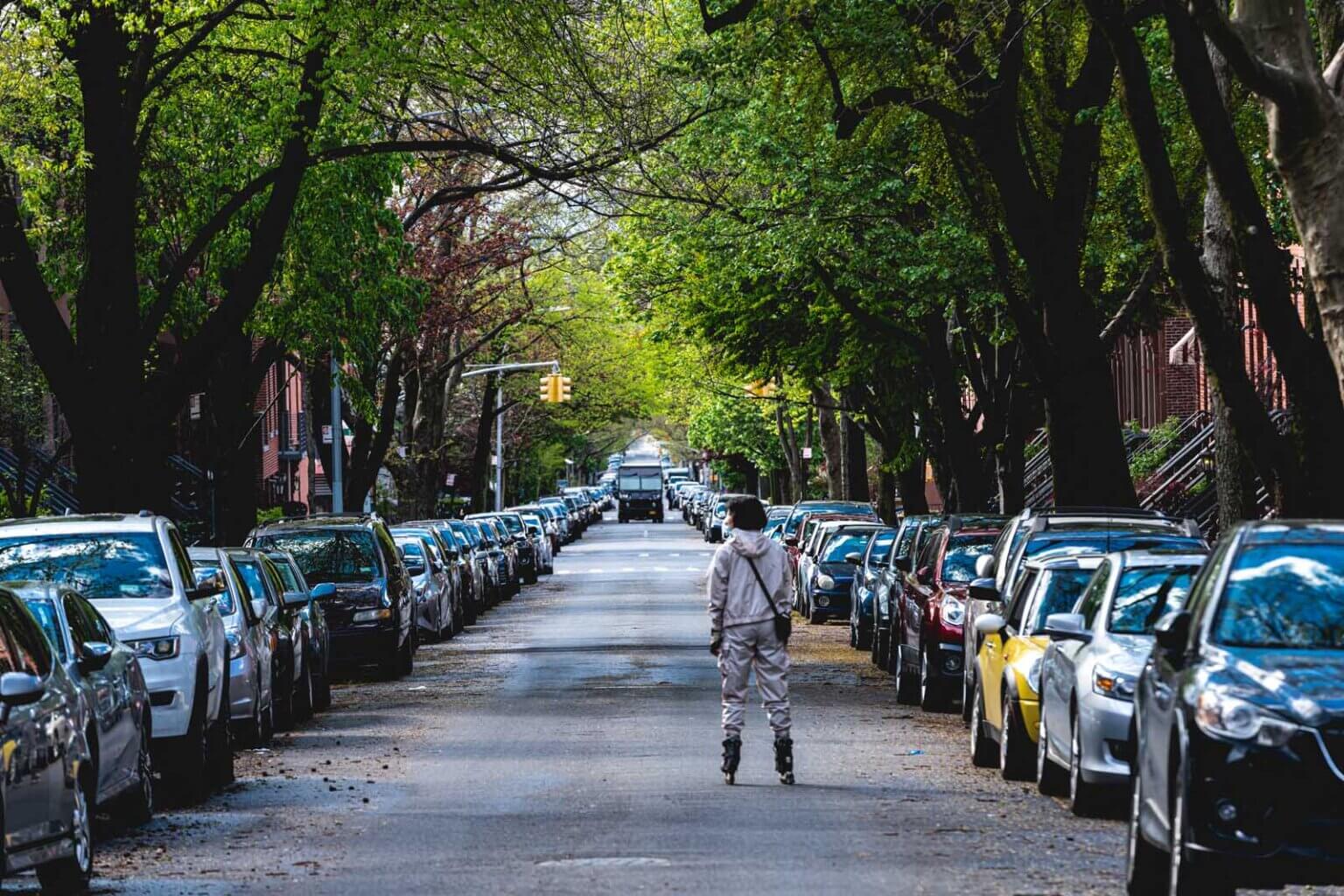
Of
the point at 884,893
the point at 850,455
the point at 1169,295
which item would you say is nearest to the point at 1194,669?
the point at 884,893

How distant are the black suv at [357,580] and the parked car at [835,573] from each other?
33.3 ft

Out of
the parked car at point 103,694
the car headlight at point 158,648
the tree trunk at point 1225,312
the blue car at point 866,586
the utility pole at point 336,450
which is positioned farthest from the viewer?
the utility pole at point 336,450

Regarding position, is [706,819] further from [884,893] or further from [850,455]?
[850,455]

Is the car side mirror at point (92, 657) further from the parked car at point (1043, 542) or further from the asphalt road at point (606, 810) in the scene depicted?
the parked car at point (1043, 542)

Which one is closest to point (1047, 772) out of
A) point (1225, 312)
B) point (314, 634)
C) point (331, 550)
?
point (1225, 312)

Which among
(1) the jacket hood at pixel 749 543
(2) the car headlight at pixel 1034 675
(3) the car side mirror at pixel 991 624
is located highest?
(1) the jacket hood at pixel 749 543

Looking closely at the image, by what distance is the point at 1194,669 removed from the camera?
9133mm

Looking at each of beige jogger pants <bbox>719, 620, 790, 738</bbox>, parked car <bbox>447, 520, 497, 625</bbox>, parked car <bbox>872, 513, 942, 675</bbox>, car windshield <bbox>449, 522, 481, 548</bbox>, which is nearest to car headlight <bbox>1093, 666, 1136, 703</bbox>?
beige jogger pants <bbox>719, 620, 790, 738</bbox>

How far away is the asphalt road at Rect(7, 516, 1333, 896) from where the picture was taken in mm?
10922

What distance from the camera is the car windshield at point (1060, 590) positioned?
15.4m

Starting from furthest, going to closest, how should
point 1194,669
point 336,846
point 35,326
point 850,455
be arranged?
point 850,455 → point 35,326 → point 336,846 → point 1194,669

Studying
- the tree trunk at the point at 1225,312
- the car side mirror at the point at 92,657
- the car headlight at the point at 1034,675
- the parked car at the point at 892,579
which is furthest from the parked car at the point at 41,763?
the parked car at the point at 892,579

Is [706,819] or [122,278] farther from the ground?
[122,278]

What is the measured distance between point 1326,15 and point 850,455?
41615 millimetres
